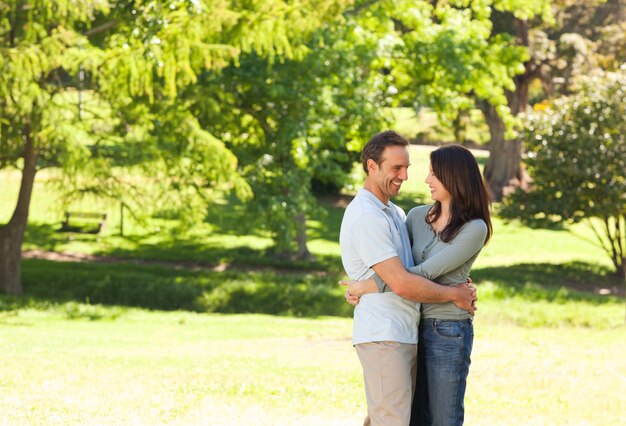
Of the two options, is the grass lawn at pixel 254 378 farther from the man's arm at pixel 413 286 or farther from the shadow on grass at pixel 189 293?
the shadow on grass at pixel 189 293

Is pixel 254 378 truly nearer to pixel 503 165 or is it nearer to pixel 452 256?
pixel 452 256

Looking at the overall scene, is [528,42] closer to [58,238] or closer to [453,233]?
[58,238]

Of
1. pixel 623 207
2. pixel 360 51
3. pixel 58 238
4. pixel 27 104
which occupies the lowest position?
pixel 58 238

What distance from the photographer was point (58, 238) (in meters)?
28.1

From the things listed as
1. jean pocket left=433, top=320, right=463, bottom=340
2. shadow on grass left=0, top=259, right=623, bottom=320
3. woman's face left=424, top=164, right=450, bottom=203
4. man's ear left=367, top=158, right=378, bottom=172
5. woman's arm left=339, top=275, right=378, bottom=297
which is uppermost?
man's ear left=367, top=158, right=378, bottom=172

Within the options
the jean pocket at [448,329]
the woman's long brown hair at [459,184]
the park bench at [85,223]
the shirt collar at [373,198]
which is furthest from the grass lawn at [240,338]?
the woman's long brown hair at [459,184]

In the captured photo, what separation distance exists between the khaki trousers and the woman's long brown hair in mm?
605

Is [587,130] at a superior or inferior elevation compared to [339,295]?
superior

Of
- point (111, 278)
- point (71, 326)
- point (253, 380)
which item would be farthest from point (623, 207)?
point (253, 380)

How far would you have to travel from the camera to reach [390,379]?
4582 millimetres

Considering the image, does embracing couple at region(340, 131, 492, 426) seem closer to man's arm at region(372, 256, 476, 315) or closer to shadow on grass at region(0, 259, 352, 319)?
man's arm at region(372, 256, 476, 315)

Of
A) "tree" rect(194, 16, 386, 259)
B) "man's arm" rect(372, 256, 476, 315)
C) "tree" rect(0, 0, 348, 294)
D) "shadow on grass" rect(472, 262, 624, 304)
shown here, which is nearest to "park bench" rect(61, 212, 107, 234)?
"tree" rect(194, 16, 386, 259)

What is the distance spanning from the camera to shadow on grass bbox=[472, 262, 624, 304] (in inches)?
937

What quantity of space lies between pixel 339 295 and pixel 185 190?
3.92 meters
